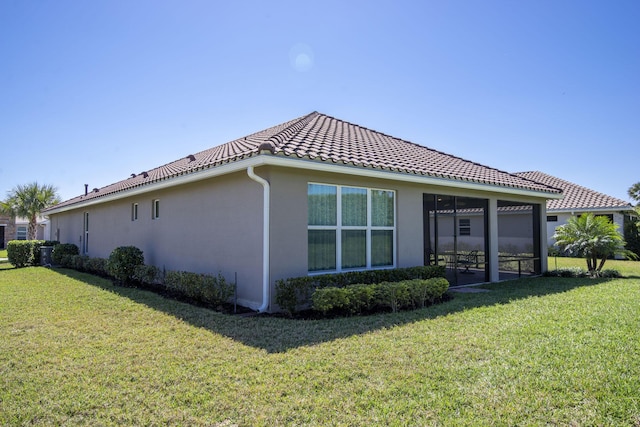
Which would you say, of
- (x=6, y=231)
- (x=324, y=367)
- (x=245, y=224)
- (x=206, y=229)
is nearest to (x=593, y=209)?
(x=245, y=224)

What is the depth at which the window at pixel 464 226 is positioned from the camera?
85.0ft

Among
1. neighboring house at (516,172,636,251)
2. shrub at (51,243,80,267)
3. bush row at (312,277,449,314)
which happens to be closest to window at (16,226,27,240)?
shrub at (51,243,80,267)

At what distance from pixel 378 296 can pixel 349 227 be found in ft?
5.87

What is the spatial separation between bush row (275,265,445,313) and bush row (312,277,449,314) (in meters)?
0.30

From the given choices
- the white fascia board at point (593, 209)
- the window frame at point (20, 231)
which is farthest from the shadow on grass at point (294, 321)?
the window frame at point (20, 231)

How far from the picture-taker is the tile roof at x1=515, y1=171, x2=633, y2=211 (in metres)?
22.1

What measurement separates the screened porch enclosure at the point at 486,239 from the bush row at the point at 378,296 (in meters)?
4.29

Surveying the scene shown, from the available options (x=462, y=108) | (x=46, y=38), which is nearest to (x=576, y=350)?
(x=462, y=108)

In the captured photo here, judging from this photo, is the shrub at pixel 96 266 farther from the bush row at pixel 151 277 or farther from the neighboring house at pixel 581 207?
the neighboring house at pixel 581 207

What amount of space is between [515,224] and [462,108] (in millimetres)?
12428

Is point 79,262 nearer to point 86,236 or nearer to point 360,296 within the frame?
point 86,236

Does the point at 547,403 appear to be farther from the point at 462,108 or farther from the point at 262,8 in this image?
the point at 462,108

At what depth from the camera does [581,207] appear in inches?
897

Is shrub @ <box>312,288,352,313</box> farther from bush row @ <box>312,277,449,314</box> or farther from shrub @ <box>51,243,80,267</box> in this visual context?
shrub @ <box>51,243,80,267</box>
